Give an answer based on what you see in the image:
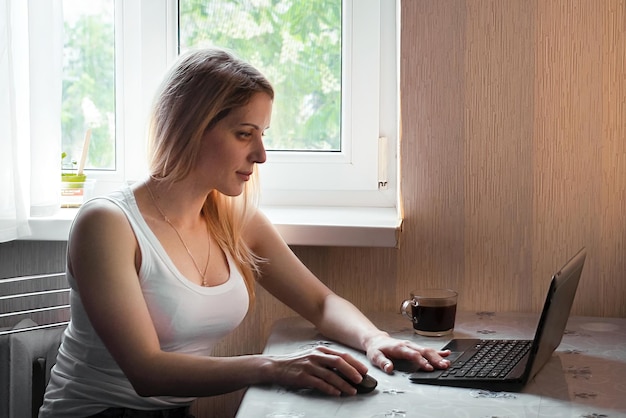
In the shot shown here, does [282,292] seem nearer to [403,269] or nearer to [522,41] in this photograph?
[403,269]

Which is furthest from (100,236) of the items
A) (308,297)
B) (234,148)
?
(308,297)

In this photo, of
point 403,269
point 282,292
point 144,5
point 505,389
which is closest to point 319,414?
point 505,389

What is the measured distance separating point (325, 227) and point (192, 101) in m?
0.42

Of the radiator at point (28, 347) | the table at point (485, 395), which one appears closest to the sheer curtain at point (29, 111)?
the radiator at point (28, 347)

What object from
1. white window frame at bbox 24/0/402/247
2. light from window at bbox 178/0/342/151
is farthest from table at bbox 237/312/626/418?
light from window at bbox 178/0/342/151

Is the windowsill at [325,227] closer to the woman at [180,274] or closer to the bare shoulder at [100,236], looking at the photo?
the woman at [180,274]

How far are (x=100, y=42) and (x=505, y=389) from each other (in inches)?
54.8

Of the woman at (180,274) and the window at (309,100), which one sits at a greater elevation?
the window at (309,100)

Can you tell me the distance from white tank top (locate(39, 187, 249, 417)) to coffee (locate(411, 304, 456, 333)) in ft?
1.17

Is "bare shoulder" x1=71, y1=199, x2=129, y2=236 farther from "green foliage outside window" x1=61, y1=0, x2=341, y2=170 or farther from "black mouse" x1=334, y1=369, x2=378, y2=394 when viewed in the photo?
"green foliage outside window" x1=61, y1=0, x2=341, y2=170

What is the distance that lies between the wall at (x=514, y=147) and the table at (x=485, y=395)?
0.78ft

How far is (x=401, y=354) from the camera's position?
57.9 inches

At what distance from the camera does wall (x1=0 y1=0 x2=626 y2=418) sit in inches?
71.4

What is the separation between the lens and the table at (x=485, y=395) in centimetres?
124
